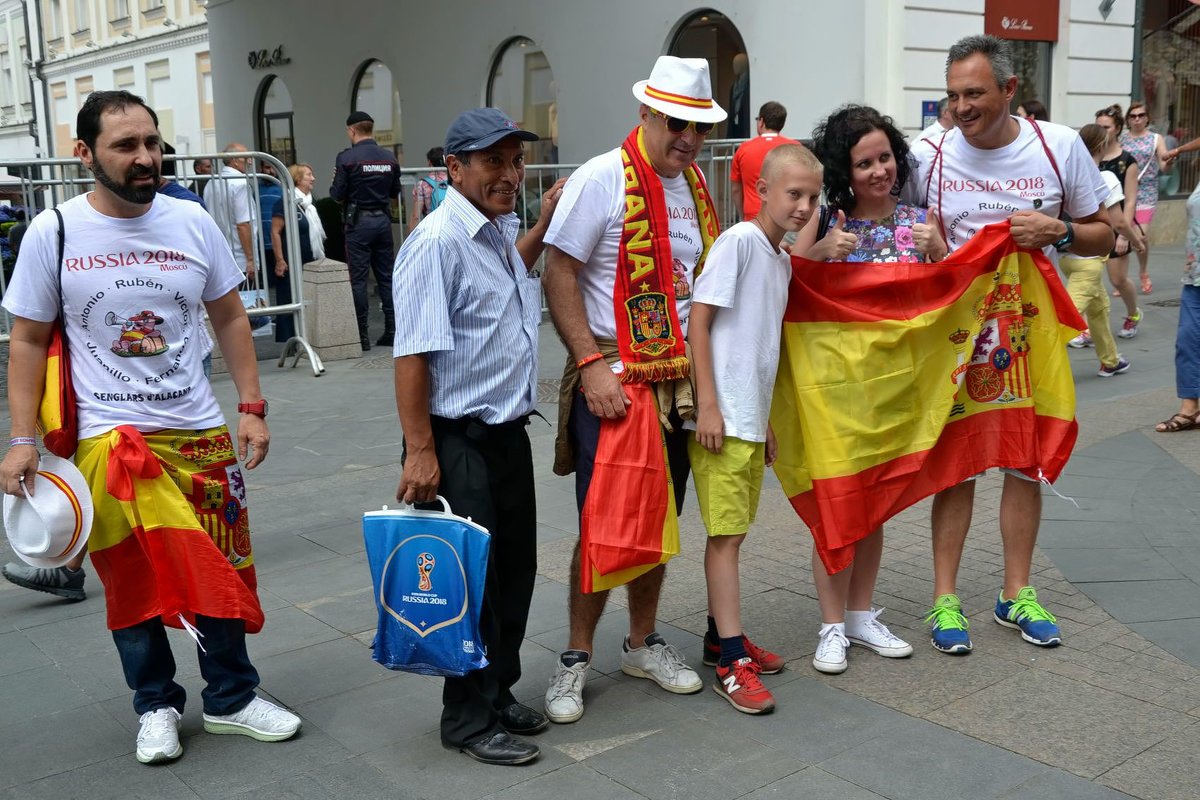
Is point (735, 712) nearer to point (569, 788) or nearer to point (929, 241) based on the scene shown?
point (569, 788)

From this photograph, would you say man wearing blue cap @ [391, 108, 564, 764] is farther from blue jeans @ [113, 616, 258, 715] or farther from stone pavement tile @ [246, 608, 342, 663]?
stone pavement tile @ [246, 608, 342, 663]

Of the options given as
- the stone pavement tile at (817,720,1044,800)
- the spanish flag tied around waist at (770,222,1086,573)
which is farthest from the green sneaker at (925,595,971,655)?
the stone pavement tile at (817,720,1044,800)

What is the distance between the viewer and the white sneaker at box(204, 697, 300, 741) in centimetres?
381

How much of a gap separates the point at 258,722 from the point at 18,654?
1.37 metres

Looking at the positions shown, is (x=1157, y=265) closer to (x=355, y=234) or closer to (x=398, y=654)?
(x=355, y=234)

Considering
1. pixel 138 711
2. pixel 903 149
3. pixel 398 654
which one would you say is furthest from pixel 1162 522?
pixel 138 711

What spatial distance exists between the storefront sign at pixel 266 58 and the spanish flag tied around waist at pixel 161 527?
885 inches

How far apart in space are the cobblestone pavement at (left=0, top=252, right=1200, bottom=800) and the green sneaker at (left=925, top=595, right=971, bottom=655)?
6 cm

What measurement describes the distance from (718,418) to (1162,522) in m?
3.05

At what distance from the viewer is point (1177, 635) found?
14.8 ft

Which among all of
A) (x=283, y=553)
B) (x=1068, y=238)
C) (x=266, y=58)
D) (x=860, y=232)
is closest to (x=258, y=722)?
(x=283, y=553)

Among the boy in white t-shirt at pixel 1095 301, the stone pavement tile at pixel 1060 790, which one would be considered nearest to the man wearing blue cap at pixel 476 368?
the stone pavement tile at pixel 1060 790

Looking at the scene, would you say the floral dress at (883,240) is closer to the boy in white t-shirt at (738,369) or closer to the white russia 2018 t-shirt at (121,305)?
the boy in white t-shirt at (738,369)

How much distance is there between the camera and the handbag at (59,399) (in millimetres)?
3600
